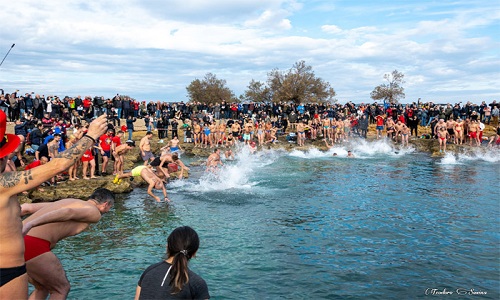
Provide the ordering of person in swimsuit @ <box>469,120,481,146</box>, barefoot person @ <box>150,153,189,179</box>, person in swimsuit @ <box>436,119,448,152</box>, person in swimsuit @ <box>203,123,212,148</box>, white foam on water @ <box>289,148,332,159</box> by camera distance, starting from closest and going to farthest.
→ 1. barefoot person @ <box>150,153,189,179</box>
2. person in swimsuit @ <box>436,119,448,152</box>
3. person in swimsuit @ <box>469,120,481,146</box>
4. white foam on water @ <box>289,148,332,159</box>
5. person in swimsuit @ <box>203,123,212,148</box>

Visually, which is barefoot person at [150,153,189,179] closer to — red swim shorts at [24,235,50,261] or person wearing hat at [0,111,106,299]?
red swim shorts at [24,235,50,261]

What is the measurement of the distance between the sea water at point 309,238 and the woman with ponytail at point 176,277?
4.35 m

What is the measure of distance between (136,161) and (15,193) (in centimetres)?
2017

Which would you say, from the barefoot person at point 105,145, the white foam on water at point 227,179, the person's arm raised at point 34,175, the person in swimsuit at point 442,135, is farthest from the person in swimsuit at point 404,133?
the person's arm raised at point 34,175

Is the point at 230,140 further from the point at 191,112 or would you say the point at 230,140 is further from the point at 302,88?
the point at 302,88

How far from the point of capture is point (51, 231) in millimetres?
4617

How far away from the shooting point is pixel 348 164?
979 inches

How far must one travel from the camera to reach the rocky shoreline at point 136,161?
14.0 metres

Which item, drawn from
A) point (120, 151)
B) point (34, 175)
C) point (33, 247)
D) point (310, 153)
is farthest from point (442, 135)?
point (34, 175)

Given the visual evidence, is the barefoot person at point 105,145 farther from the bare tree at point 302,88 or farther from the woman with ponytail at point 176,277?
the bare tree at point 302,88

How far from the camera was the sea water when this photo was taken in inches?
314

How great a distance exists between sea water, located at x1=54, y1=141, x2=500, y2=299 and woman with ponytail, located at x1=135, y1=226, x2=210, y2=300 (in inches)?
171

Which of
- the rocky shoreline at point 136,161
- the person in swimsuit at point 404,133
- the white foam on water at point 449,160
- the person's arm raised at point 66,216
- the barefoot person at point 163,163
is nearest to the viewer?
the person's arm raised at point 66,216

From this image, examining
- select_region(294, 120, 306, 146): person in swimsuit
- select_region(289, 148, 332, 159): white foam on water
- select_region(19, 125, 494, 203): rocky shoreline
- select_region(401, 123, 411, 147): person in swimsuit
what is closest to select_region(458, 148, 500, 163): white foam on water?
select_region(19, 125, 494, 203): rocky shoreline
